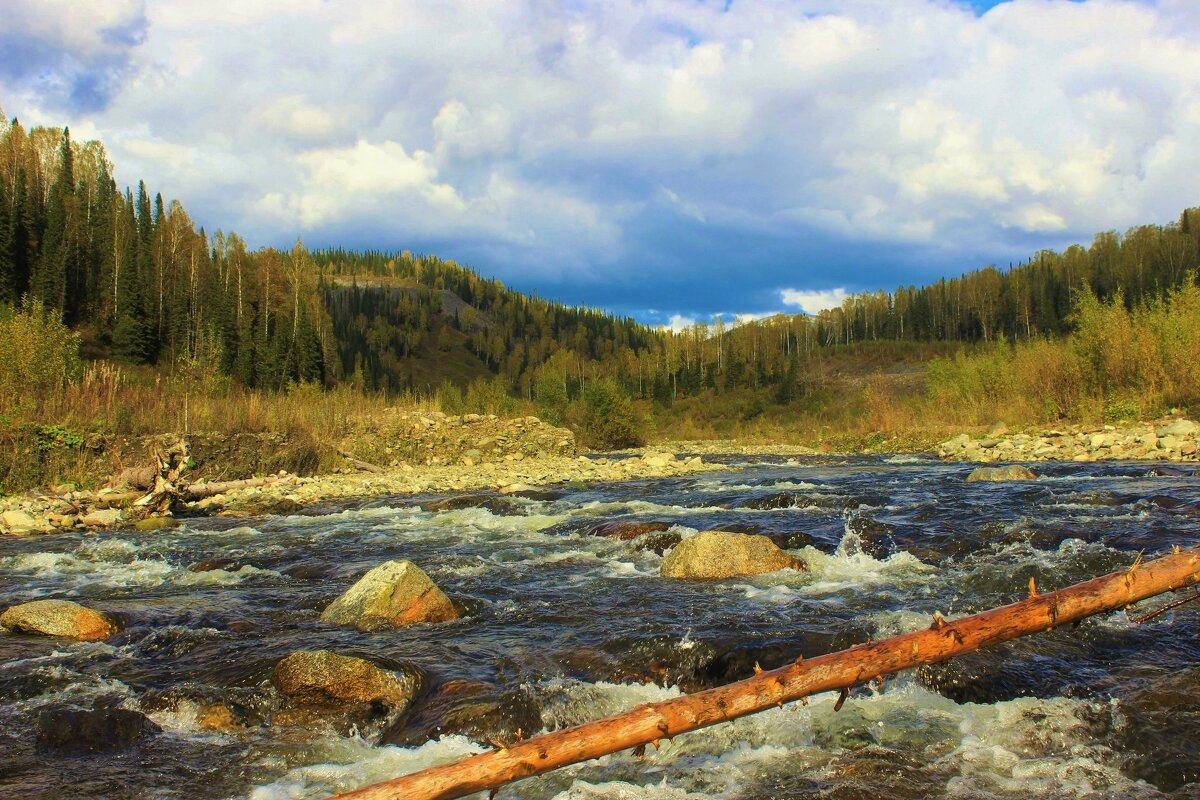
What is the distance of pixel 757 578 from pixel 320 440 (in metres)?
17.3

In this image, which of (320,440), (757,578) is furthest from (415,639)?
(320,440)

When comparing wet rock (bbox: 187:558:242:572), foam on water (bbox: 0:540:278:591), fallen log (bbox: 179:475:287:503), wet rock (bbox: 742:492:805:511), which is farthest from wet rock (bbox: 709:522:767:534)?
fallen log (bbox: 179:475:287:503)

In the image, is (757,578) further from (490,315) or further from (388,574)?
(490,315)

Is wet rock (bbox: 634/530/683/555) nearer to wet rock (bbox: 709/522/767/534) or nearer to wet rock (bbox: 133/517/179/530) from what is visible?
wet rock (bbox: 709/522/767/534)

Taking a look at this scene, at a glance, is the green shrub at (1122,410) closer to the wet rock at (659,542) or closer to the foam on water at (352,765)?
the wet rock at (659,542)

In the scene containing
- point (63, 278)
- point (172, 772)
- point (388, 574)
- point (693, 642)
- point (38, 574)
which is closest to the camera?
point (172, 772)

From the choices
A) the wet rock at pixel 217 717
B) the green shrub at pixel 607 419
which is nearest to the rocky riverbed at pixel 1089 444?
the green shrub at pixel 607 419

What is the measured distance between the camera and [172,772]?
3.97 m

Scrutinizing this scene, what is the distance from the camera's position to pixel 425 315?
521 ft

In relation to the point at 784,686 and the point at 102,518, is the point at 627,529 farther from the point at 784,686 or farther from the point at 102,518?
the point at 102,518

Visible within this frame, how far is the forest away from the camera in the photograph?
51312mm

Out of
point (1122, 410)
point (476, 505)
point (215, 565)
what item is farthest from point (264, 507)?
point (1122, 410)

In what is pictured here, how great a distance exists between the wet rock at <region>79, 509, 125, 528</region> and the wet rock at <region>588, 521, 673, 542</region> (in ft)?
29.3

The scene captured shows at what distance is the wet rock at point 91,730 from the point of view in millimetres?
4246
